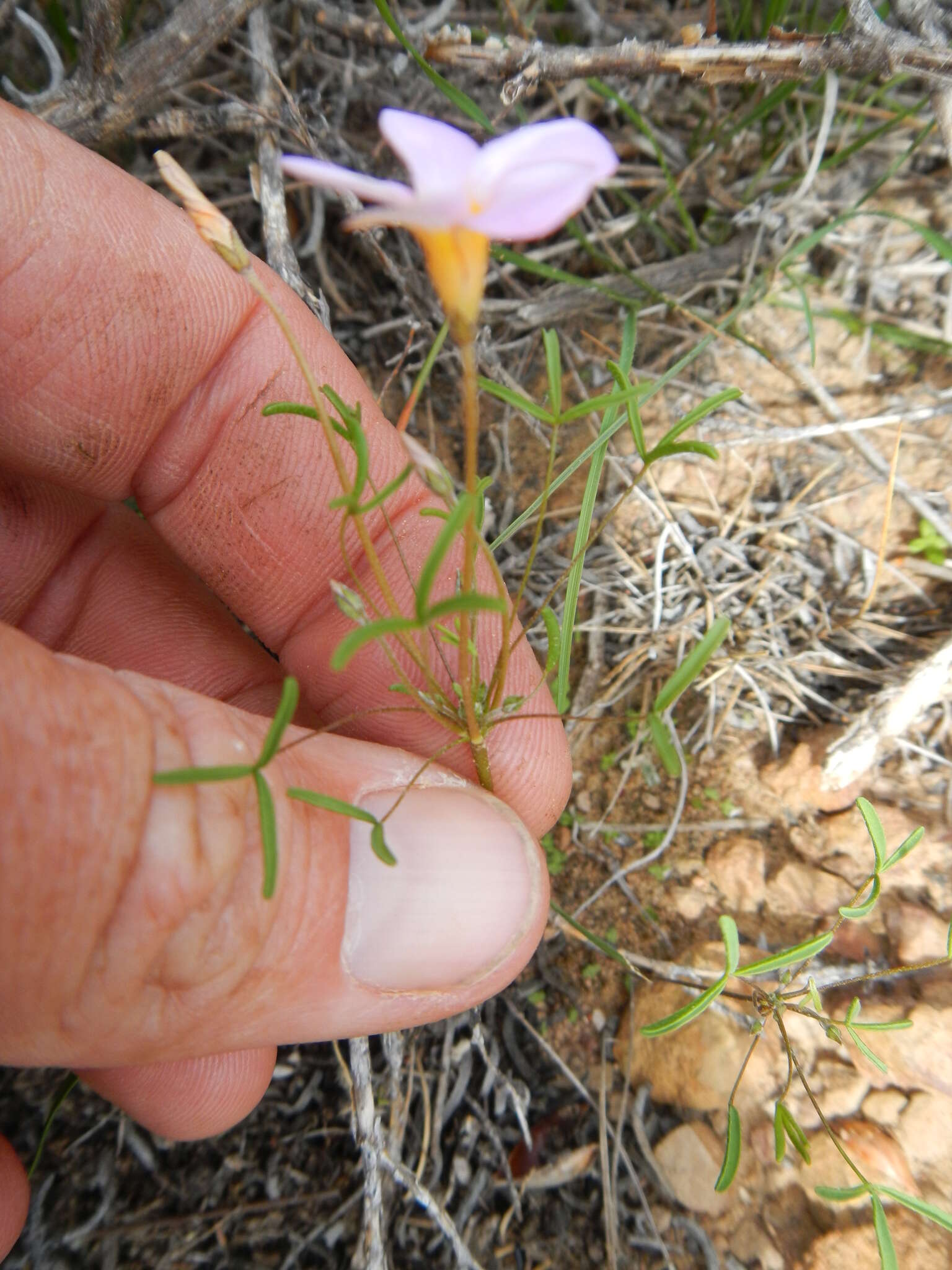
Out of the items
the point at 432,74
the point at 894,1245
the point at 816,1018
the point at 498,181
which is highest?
the point at 432,74

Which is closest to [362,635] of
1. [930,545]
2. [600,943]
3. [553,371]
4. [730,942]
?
[553,371]

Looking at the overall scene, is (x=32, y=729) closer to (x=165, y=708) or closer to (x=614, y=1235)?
(x=165, y=708)

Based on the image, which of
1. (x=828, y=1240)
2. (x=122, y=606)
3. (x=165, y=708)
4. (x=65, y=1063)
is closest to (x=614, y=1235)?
(x=828, y=1240)

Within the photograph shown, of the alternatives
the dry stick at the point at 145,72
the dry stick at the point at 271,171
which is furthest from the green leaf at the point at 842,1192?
the dry stick at the point at 145,72

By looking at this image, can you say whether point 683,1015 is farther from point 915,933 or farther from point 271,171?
point 271,171

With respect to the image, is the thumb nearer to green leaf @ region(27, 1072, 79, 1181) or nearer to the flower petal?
green leaf @ region(27, 1072, 79, 1181)

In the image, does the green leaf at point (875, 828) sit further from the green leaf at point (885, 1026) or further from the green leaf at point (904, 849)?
the green leaf at point (885, 1026)

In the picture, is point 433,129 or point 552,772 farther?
point 552,772
